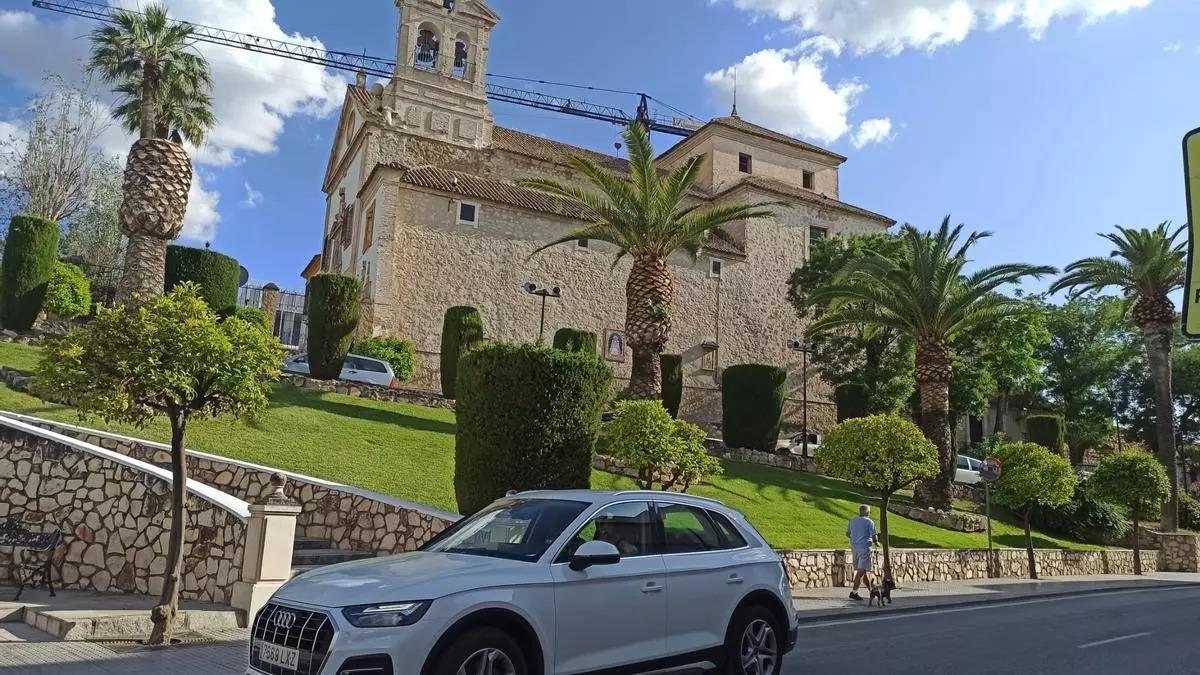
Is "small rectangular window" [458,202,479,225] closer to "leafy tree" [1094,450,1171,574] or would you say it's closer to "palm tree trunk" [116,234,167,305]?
"palm tree trunk" [116,234,167,305]

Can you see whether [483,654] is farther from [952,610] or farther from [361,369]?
[361,369]

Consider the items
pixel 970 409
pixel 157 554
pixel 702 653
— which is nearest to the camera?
pixel 702 653

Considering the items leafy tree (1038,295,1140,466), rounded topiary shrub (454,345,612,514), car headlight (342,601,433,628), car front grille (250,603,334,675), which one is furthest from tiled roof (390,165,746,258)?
leafy tree (1038,295,1140,466)

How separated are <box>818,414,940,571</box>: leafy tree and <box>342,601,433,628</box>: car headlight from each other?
13.3 metres

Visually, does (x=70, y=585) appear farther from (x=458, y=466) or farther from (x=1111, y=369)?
Answer: (x=1111, y=369)

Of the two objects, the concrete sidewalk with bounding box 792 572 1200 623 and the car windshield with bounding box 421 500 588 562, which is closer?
the car windshield with bounding box 421 500 588 562

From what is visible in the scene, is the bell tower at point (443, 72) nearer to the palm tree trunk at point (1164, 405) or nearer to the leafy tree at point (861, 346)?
the leafy tree at point (861, 346)

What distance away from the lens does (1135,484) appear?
24.1m

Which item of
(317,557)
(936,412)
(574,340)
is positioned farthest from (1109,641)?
(574,340)

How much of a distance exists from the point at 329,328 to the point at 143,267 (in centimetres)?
543

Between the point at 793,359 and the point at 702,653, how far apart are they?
37313 mm

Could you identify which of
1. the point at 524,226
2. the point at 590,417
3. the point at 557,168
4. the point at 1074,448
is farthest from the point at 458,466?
the point at 1074,448

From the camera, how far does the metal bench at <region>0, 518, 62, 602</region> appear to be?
28.1 ft

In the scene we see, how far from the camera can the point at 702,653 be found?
5.38 meters
